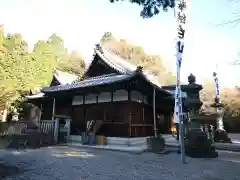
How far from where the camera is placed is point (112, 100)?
14891 mm

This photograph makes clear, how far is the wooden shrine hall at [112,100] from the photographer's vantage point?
1373 centimetres

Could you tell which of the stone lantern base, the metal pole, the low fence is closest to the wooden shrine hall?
the low fence

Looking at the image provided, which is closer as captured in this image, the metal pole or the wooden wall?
the metal pole

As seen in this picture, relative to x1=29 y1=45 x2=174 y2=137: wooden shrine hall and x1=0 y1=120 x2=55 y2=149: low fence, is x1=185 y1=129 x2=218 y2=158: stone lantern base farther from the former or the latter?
x1=0 y1=120 x2=55 y2=149: low fence

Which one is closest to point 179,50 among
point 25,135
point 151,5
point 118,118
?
point 151,5

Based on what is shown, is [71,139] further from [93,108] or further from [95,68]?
[95,68]

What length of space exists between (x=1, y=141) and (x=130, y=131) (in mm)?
7906

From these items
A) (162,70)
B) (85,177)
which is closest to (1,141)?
(85,177)

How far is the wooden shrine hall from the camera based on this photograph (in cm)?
1373

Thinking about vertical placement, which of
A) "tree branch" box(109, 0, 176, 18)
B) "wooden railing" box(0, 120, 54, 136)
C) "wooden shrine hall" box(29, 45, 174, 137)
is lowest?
"wooden railing" box(0, 120, 54, 136)

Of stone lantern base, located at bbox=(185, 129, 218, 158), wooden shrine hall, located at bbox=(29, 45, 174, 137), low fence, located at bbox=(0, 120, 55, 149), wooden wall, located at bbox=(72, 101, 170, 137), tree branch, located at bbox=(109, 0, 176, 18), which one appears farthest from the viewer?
wooden wall, located at bbox=(72, 101, 170, 137)

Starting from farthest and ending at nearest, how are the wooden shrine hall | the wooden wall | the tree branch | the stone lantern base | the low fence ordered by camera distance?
the wooden wall → the wooden shrine hall → the low fence → the stone lantern base → the tree branch

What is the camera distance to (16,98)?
21.9 metres

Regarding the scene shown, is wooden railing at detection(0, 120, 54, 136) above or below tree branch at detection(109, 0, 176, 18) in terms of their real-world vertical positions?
below
